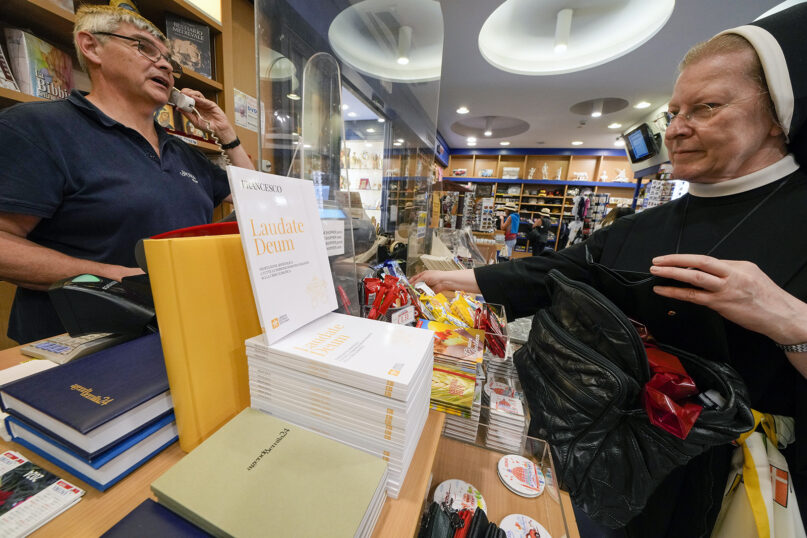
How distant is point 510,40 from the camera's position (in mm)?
3967

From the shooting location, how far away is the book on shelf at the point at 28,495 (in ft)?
1.09

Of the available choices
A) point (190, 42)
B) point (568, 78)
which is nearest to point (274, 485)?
point (190, 42)

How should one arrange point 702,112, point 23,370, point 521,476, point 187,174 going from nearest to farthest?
point 23,370 → point 521,476 → point 702,112 → point 187,174

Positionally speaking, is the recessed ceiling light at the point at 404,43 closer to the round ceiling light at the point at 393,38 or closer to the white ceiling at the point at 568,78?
the round ceiling light at the point at 393,38

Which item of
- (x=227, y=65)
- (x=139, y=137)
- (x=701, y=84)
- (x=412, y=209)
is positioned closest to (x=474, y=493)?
(x=701, y=84)

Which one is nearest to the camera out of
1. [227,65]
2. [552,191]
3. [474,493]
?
[474,493]

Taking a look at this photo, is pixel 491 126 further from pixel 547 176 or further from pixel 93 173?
pixel 93 173

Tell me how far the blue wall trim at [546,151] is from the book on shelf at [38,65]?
1003 centimetres

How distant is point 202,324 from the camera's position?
47 centimetres

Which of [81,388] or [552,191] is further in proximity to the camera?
[552,191]

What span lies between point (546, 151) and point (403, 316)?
409 inches

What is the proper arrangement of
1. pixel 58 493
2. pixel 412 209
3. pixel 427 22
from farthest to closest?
pixel 412 209 < pixel 427 22 < pixel 58 493

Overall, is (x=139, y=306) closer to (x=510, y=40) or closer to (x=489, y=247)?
(x=489, y=247)

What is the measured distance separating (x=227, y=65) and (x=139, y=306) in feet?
6.54
